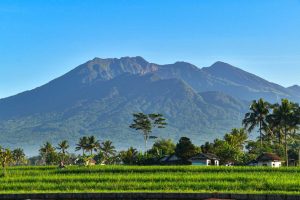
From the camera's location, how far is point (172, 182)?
5244 centimetres

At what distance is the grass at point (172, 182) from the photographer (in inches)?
1930

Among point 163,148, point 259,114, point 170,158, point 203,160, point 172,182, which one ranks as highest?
point 259,114

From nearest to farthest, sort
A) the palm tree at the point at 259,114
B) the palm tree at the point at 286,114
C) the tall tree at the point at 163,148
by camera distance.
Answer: the palm tree at the point at 286,114
the tall tree at the point at 163,148
the palm tree at the point at 259,114

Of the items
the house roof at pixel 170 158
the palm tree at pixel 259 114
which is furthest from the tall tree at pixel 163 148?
the palm tree at pixel 259 114

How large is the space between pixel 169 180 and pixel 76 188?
8630mm

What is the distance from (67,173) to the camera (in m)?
67.9

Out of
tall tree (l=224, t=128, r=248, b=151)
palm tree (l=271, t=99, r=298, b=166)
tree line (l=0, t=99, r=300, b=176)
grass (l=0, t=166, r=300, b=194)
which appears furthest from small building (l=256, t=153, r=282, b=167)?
grass (l=0, t=166, r=300, b=194)

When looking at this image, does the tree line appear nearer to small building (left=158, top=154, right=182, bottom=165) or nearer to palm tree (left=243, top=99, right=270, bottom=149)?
palm tree (left=243, top=99, right=270, bottom=149)

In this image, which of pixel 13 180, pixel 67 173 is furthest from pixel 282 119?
pixel 13 180

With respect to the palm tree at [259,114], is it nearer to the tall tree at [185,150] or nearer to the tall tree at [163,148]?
the tall tree at [163,148]

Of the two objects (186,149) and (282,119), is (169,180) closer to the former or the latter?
(186,149)

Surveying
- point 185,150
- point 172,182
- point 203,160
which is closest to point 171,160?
point 185,150

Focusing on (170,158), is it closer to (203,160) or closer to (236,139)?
(203,160)

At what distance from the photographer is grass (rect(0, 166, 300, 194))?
4903cm
